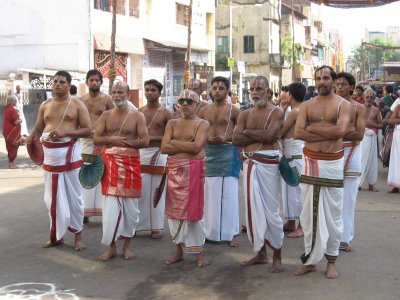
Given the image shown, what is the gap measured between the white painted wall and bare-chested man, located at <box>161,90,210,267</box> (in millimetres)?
17901

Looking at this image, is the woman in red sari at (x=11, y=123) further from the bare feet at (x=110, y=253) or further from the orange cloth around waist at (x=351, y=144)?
the orange cloth around waist at (x=351, y=144)

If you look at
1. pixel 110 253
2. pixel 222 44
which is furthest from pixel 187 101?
pixel 222 44

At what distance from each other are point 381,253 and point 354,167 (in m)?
0.94

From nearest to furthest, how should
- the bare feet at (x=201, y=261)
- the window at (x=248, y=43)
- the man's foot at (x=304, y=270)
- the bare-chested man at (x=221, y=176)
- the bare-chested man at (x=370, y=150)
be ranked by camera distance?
the man's foot at (x=304, y=270) → the bare feet at (x=201, y=261) → the bare-chested man at (x=221, y=176) → the bare-chested man at (x=370, y=150) → the window at (x=248, y=43)

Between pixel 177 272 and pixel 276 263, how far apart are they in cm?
95

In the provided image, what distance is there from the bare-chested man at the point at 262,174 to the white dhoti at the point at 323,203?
16.3 inches

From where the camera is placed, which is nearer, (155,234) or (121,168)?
(121,168)

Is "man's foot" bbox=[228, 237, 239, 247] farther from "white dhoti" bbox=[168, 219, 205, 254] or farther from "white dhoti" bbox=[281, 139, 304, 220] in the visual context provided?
"white dhoti" bbox=[281, 139, 304, 220]

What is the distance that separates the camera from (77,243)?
6.81 meters

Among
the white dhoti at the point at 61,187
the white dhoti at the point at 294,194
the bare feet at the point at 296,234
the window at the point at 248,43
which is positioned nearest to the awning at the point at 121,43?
the white dhoti at the point at 294,194

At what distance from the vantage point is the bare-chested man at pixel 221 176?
6.97 m

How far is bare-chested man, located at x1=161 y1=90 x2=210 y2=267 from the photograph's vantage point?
5996mm

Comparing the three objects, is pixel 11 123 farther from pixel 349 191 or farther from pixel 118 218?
pixel 349 191

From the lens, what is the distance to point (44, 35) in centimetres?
2391
